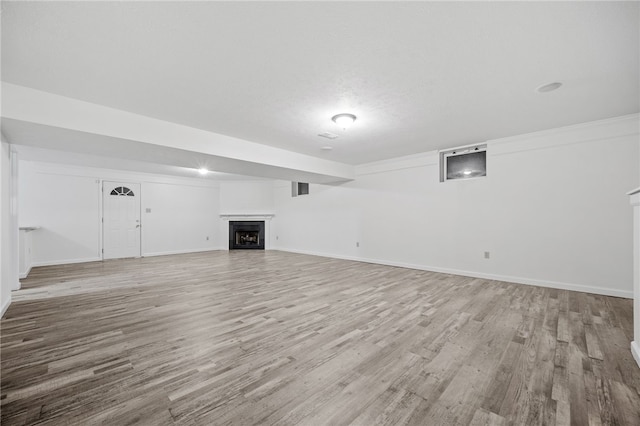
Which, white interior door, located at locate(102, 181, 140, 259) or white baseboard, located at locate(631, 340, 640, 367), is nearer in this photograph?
white baseboard, located at locate(631, 340, 640, 367)

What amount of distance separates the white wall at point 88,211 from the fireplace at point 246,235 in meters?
0.96

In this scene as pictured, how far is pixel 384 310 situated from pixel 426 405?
64.2 inches

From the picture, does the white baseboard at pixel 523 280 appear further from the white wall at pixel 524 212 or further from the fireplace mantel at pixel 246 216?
the fireplace mantel at pixel 246 216

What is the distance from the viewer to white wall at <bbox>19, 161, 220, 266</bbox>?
6180 mm

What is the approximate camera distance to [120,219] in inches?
296

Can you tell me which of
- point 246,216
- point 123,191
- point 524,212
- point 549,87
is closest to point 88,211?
point 123,191

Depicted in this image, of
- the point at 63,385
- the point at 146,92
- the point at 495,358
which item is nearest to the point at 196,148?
the point at 146,92

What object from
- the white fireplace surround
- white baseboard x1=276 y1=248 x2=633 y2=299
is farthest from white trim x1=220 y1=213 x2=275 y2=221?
white baseboard x1=276 y1=248 x2=633 y2=299

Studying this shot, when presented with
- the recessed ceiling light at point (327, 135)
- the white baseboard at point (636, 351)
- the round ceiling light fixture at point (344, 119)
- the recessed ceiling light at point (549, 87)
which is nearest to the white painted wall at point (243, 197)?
the recessed ceiling light at point (327, 135)

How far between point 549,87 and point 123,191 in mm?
9474

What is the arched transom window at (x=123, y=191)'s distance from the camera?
24.4 ft

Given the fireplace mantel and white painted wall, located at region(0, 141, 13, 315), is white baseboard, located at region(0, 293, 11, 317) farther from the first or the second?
the fireplace mantel

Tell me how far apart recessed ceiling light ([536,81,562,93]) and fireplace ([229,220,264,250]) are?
8487mm

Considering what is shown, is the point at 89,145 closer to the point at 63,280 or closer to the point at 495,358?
the point at 63,280
